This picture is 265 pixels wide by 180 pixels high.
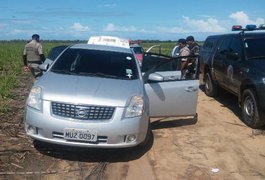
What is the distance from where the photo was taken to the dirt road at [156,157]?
5633 millimetres

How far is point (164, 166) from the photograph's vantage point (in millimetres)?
6059

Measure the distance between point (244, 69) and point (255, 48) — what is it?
2.14 feet

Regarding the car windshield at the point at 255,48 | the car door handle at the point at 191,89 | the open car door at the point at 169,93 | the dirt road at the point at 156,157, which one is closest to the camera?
the dirt road at the point at 156,157

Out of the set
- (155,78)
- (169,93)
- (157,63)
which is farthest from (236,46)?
(155,78)

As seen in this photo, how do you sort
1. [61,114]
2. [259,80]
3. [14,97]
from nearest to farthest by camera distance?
[61,114], [259,80], [14,97]

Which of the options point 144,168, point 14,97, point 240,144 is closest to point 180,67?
point 240,144

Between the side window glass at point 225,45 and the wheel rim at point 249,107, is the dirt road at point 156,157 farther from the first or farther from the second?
the side window glass at point 225,45

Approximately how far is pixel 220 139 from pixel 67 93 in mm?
3125

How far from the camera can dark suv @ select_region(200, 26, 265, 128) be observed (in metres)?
8.03

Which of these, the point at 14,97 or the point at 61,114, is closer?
the point at 61,114

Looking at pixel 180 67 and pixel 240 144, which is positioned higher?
pixel 180 67

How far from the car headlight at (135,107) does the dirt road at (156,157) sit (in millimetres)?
745

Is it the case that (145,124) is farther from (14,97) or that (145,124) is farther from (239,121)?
(14,97)

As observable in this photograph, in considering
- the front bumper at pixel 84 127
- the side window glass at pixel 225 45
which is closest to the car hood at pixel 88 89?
the front bumper at pixel 84 127
